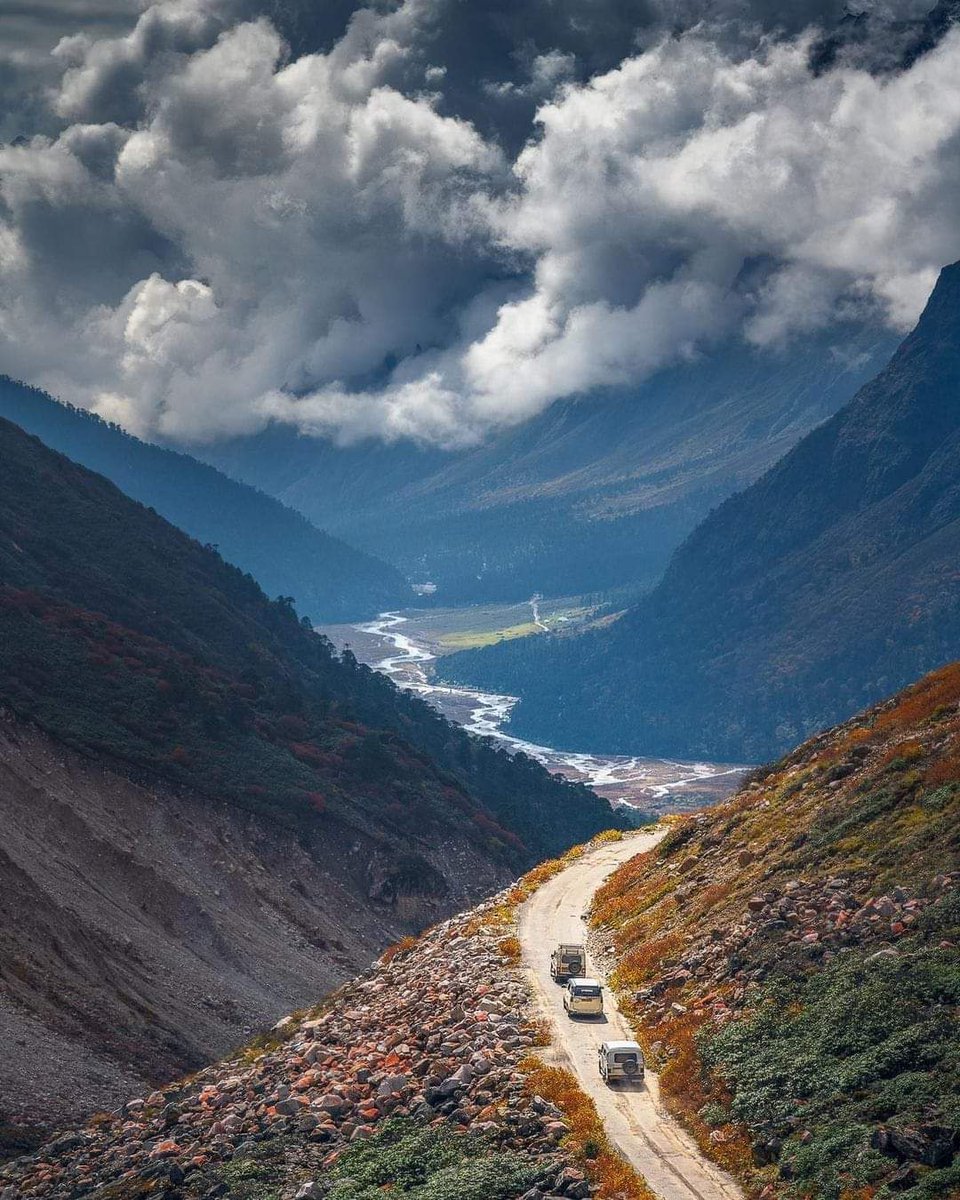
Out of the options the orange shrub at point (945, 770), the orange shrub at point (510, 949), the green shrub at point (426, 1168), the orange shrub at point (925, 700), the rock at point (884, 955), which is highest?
the orange shrub at point (925, 700)

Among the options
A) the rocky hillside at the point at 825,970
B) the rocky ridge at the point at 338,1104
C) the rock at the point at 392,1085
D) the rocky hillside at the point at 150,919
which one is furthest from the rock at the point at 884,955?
the rocky hillside at the point at 150,919

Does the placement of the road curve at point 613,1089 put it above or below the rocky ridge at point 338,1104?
below

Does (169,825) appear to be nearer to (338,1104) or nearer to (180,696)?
(180,696)

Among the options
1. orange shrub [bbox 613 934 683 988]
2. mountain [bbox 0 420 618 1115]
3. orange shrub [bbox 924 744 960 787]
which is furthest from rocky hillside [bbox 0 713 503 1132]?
orange shrub [bbox 924 744 960 787]

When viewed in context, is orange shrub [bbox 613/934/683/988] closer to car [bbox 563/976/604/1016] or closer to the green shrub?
car [bbox 563/976/604/1016]

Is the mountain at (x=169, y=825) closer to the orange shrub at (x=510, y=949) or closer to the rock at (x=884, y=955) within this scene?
the orange shrub at (x=510, y=949)

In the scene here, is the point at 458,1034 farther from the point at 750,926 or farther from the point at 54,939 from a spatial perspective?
the point at 54,939
